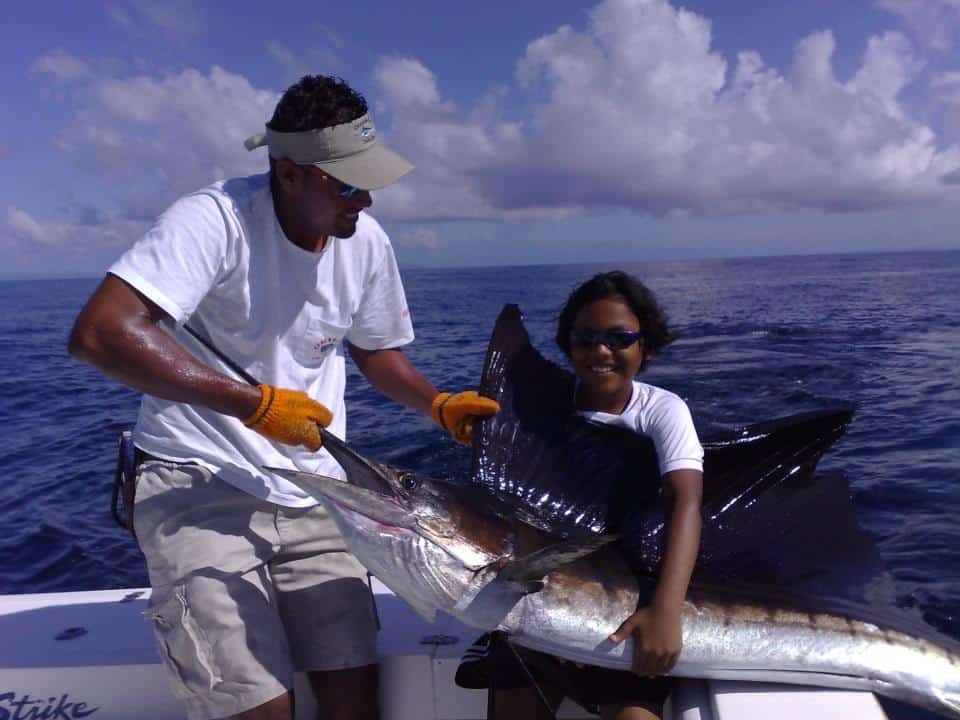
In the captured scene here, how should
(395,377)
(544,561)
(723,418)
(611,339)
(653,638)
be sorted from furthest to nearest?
(723,418) → (395,377) → (611,339) → (653,638) → (544,561)

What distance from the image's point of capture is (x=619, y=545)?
77.8 inches

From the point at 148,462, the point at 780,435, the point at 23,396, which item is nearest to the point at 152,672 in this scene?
the point at 148,462

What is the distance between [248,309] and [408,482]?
0.62 meters

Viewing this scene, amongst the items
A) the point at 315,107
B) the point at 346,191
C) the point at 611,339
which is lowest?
the point at 611,339

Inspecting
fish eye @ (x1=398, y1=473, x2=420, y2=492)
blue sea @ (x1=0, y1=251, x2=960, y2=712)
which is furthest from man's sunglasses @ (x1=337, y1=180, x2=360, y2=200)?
blue sea @ (x1=0, y1=251, x2=960, y2=712)

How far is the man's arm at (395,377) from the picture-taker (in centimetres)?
238

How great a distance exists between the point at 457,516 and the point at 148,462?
2.69ft

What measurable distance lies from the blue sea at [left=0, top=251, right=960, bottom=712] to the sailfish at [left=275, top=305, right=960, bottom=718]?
0.16 m

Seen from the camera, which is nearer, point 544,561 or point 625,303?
point 544,561

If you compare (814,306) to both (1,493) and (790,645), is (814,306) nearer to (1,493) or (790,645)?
(1,493)

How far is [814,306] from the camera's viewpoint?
15.7 meters

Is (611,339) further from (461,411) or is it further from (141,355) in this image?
(141,355)

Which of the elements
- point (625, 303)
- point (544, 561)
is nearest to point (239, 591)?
point (544, 561)

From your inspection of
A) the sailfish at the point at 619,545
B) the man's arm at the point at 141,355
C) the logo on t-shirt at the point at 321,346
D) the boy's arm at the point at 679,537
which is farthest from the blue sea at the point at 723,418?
the man's arm at the point at 141,355
